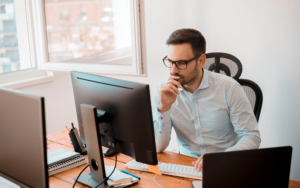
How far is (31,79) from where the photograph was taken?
279 cm

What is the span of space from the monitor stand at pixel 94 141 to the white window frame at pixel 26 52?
1.80 metres

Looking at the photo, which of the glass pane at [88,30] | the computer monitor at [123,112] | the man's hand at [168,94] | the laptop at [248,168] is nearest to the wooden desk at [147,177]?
the computer monitor at [123,112]

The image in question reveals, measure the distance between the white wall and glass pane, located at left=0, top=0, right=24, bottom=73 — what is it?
138cm

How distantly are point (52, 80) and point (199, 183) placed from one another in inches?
87.6

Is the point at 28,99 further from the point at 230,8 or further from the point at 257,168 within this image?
the point at 230,8

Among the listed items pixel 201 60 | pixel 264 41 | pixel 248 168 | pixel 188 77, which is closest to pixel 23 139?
pixel 248 168

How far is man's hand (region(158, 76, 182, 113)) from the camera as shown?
1492 millimetres

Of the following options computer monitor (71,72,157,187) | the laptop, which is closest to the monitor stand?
computer monitor (71,72,157,187)

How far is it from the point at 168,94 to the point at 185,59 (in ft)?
0.71

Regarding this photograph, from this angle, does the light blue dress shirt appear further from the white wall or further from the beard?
the white wall

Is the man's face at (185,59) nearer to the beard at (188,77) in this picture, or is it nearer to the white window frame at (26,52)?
the beard at (188,77)

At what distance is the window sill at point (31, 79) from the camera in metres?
2.63

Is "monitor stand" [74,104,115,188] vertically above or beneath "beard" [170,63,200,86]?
beneath

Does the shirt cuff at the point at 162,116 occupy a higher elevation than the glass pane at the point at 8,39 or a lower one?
lower
